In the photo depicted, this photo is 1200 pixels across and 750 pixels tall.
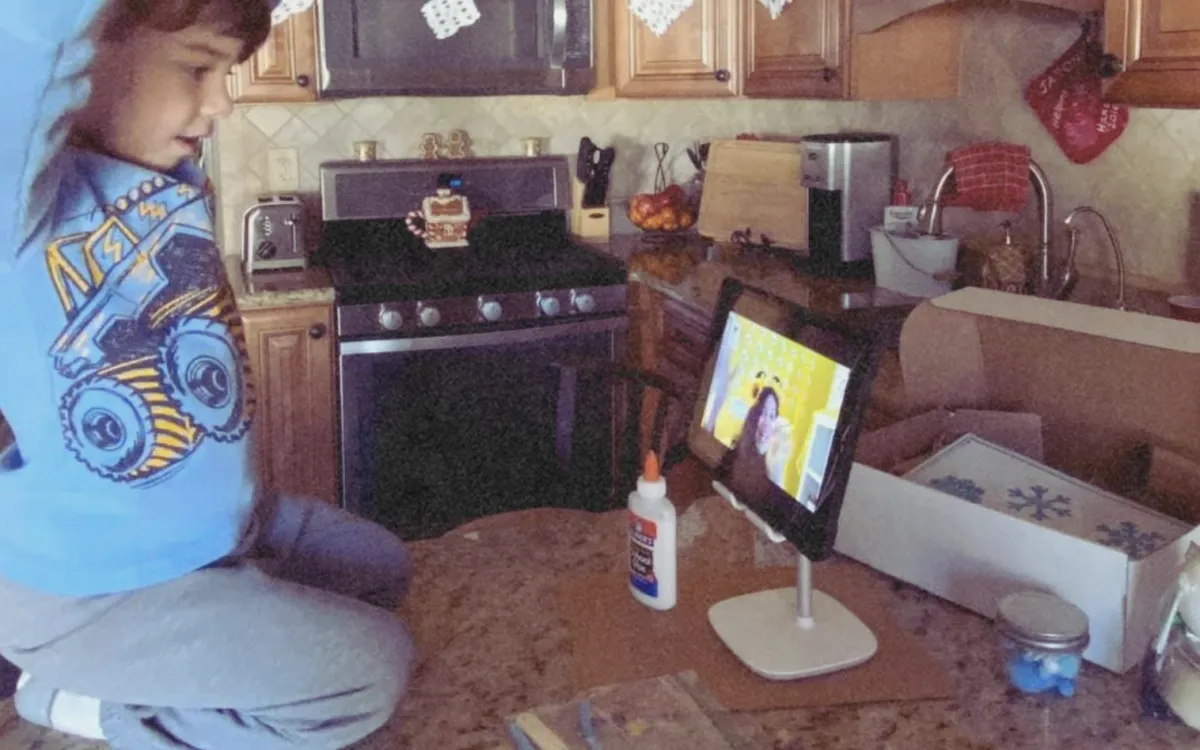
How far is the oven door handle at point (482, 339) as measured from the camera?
287cm

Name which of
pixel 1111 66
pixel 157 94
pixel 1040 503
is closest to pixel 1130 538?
pixel 1040 503

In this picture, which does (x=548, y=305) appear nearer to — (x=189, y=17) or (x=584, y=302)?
(x=584, y=302)

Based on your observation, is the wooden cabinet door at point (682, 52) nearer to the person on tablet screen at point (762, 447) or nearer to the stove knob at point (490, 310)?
the stove knob at point (490, 310)

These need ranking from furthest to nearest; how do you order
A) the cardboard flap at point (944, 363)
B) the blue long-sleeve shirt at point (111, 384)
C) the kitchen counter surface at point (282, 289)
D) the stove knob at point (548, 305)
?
1. the stove knob at point (548, 305)
2. the kitchen counter surface at point (282, 289)
3. the cardboard flap at point (944, 363)
4. the blue long-sleeve shirt at point (111, 384)

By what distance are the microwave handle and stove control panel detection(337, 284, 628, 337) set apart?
65 cm

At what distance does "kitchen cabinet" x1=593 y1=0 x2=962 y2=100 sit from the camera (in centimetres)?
295

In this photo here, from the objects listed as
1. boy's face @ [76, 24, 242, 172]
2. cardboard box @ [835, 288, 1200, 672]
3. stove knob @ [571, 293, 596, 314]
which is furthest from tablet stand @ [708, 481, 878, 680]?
stove knob @ [571, 293, 596, 314]

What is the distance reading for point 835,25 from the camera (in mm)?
2928

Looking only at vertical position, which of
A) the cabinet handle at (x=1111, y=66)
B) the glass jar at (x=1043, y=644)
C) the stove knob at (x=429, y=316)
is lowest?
the glass jar at (x=1043, y=644)

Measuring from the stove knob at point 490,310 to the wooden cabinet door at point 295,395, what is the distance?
379mm

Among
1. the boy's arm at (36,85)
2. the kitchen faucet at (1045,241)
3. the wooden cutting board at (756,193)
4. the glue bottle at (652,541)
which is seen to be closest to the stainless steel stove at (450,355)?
the wooden cutting board at (756,193)

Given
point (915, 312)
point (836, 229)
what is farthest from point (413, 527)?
point (915, 312)

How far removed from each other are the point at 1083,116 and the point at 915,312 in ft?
5.15

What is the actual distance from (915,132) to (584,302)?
113 cm
